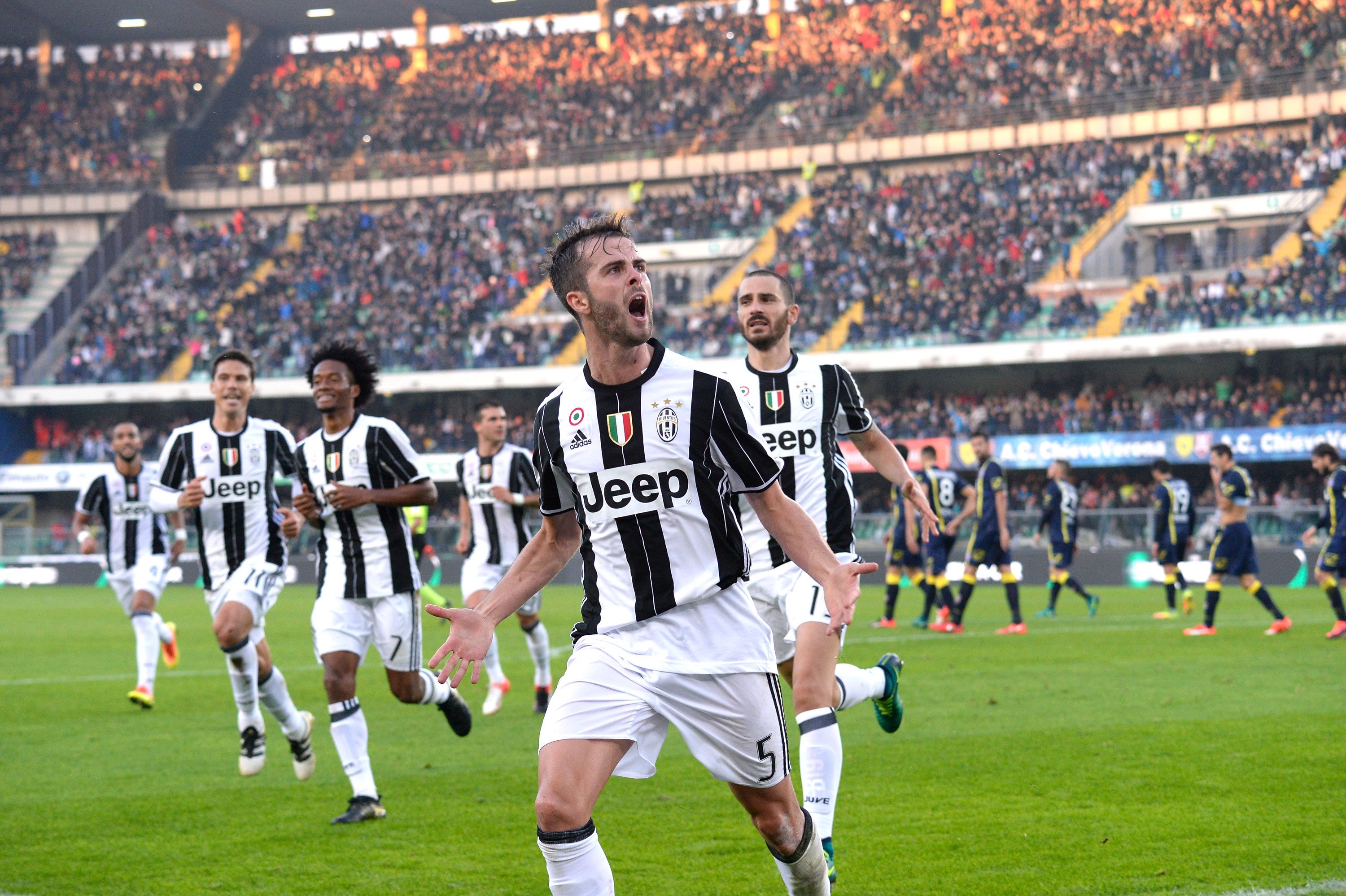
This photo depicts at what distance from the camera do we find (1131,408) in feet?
114

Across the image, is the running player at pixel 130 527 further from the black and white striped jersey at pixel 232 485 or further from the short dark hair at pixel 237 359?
the short dark hair at pixel 237 359

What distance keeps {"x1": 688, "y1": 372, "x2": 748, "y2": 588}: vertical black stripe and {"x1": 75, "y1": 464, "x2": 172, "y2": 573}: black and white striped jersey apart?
10494 millimetres

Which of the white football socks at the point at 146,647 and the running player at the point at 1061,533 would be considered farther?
the running player at the point at 1061,533

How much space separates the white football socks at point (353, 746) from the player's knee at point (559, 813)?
3.49m

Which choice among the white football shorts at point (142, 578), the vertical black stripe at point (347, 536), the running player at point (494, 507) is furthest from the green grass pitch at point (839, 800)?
the vertical black stripe at point (347, 536)

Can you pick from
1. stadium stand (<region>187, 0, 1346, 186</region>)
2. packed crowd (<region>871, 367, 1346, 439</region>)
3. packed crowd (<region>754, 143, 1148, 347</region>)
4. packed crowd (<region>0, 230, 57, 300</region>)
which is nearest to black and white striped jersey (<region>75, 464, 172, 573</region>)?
packed crowd (<region>871, 367, 1346, 439</region>)

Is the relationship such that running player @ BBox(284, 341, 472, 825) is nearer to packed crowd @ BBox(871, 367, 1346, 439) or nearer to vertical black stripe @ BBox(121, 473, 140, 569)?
vertical black stripe @ BBox(121, 473, 140, 569)

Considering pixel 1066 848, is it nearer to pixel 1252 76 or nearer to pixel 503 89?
pixel 1252 76

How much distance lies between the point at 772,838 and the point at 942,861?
1987 millimetres

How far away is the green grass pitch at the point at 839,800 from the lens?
5.85 m

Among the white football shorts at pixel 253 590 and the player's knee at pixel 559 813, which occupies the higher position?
the player's knee at pixel 559 813

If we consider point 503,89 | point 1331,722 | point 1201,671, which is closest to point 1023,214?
point 503,89

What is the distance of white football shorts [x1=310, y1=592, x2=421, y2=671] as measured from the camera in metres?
7.55

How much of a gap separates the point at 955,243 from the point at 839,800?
1308 inches
